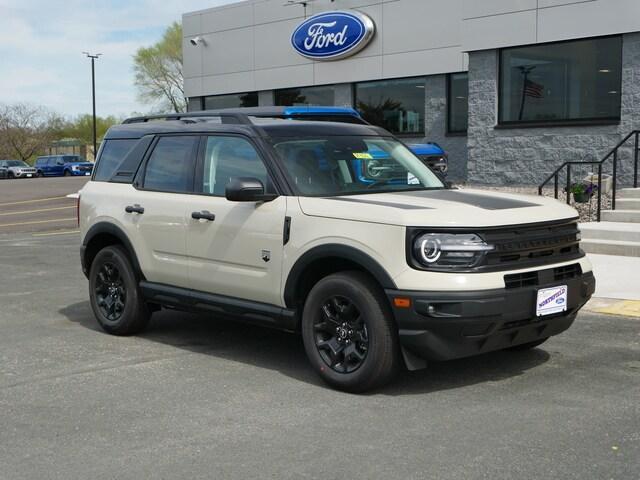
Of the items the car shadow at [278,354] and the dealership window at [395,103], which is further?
the dealership window at [395,103]

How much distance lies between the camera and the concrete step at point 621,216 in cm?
1291

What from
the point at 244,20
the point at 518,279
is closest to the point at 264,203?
the point at 518,279

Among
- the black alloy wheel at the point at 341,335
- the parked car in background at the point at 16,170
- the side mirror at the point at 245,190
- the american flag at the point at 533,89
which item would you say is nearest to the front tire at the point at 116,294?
the side mirror at the point at 245,190

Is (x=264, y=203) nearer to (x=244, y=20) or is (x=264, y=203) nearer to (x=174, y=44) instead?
(x=244, y=20)

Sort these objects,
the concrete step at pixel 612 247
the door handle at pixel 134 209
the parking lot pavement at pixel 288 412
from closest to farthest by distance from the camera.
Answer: the parking lot pavement at pixel 288 412
the door handle at pixel 134 209
the concrete step at pixel 612 247

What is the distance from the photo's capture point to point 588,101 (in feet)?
54.7

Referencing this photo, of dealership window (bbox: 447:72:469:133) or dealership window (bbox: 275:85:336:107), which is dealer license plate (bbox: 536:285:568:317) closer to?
dealership window (bbox: 447:72:469:133)

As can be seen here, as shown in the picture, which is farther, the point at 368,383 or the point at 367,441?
the point at 368,383

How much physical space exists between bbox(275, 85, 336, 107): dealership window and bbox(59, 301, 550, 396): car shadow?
17.2 m

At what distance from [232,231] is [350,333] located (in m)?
1.33

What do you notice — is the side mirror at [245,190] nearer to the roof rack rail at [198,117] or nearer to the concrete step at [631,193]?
the roof rack rail at [198,117]

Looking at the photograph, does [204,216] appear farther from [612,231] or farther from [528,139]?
[528,139]

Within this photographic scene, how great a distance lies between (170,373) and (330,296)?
4.66ft

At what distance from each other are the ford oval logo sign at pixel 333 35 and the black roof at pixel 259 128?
1633cm
